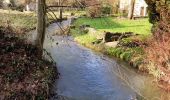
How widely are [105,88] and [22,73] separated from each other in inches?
185

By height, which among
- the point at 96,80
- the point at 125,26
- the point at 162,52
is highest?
the point at 125,26

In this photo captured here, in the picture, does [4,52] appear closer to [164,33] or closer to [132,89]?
[132,89]

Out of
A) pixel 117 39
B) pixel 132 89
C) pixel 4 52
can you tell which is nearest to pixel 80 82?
pixel 132 89

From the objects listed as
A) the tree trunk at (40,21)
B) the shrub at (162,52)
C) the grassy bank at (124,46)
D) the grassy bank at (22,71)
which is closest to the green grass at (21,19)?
the grassy bank at (124,46)

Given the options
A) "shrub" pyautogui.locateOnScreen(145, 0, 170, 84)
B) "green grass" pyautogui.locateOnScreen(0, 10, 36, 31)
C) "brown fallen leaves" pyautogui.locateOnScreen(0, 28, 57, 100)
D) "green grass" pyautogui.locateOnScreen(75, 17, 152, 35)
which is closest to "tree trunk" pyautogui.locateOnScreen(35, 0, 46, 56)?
"brown fallen leaves" pyautogui.locateOnScreen(0, 28, 57, 100)

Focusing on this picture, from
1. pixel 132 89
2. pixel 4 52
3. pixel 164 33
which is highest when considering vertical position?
pixel 164 33

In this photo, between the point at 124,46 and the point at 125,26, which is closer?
the point at 124,46

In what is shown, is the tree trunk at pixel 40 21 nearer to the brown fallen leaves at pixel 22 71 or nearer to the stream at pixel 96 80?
the brown fallen leaves at pixel 22 71

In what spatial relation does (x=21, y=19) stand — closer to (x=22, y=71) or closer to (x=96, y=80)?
(x=96, y=80)

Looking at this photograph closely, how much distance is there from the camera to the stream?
1861 centimetres

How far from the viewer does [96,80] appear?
70.3ft

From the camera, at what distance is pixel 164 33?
19.8m

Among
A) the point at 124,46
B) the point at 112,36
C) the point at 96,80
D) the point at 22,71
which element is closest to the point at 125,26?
the point at 112,36

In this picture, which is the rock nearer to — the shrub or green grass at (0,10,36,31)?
the shrub
